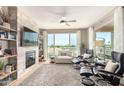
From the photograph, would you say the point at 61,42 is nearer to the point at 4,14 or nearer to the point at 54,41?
the point at 54,41

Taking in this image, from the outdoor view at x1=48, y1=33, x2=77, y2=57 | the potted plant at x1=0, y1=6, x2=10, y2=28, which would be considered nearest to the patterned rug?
the potted plant at x1=0, y1=6, x2=10, y2=28

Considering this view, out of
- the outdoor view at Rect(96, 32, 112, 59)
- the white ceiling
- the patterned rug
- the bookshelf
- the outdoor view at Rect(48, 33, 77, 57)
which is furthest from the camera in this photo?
the outdoor view at Rect(48, 33, 77, 57)

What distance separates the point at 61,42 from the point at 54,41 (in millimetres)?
523

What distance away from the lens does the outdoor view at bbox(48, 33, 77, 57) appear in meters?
9.77

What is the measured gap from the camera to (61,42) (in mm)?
9836

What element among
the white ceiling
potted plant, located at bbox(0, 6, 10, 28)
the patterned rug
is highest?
the white ceiling

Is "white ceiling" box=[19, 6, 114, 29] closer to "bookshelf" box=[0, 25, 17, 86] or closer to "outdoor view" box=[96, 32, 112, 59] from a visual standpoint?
"bookshelf" box=[0, 25, 17, 86]

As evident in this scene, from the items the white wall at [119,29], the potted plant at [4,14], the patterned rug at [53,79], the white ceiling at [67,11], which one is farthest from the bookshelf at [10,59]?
the white wall at [119,29]

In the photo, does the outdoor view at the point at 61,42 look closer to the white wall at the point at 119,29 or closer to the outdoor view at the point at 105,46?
the outdoor view at the point at 105,46

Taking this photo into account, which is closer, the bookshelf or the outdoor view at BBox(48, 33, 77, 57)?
the bookshelf

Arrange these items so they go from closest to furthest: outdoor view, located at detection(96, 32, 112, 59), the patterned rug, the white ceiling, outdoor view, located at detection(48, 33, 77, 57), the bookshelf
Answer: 1. the bookshelf
2. the patterned rug
3. the white ceiling
4. outdoor view, located at detection(96, 32, 112, 59)
5. outdoor view, located at detection(48, 33, 77, 57)

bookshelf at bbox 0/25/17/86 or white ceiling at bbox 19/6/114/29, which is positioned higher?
white ceiling at bbox 19/6/114/29
